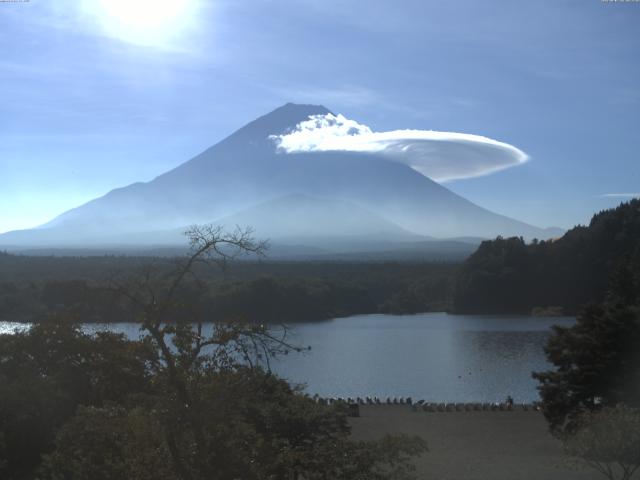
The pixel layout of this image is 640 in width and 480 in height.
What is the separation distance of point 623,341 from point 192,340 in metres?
8.10

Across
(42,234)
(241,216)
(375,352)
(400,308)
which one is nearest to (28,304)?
(375,352)

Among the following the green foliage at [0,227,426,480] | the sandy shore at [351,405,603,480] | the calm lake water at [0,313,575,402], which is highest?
the green foliage at [0,227,426,480]

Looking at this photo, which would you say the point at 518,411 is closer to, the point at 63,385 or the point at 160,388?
the point at 63,385

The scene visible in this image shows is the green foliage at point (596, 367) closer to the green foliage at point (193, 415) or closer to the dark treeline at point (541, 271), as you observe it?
the green foliage at point (193, 415)

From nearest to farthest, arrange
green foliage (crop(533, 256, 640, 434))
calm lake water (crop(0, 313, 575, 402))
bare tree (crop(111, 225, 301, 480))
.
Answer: bare tree (crop(111, 225, 301, 480)) < green foliage (crop(533, 256, 640, 434)) < calm lake water (crop(0, 313, 575, 402))

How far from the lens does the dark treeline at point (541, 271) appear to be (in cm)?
3788

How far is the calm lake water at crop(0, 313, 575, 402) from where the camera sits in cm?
1798

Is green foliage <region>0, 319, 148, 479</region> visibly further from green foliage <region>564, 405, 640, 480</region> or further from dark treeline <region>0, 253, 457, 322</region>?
dark treeline <region>0, 253, 457, 322</region>

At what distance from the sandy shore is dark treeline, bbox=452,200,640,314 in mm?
25957

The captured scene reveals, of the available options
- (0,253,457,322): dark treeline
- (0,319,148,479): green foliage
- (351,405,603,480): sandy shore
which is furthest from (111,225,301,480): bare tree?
(0,253,457,322): dark treeline

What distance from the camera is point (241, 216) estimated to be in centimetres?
12119

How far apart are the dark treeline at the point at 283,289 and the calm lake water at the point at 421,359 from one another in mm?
1931

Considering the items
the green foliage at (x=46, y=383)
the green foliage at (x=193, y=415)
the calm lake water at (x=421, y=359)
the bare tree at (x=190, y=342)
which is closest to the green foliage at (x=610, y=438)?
the green foliage at (x=193, y=415)

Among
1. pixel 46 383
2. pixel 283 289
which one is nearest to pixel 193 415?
pixel 46 383
